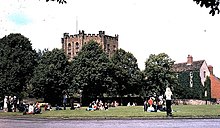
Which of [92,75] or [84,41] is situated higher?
[84,41]

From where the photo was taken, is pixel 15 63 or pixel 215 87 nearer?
pixel 15 63

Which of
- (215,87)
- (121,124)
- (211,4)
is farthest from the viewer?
(215,87)

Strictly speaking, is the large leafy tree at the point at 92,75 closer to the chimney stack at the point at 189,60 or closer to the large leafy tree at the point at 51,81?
the large leafy tree at the point at 51,81

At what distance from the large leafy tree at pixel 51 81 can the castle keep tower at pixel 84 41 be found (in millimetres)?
38335

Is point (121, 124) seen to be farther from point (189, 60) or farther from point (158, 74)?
point (189, 60)

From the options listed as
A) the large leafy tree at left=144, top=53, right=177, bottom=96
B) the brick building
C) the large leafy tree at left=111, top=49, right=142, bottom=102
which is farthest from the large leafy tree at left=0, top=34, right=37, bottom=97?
the brick building

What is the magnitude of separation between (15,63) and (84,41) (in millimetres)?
41108

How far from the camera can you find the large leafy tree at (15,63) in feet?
244

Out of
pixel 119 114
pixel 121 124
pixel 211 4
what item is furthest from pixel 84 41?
pixel 211 4

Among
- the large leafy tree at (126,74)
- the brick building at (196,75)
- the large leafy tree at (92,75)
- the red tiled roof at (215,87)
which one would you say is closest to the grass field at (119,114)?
the large leafy tree at (92,75)

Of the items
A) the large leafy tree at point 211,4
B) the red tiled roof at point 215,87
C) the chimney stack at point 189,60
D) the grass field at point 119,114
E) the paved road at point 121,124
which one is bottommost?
the paved road at point 121,124

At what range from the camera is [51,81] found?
72062mm

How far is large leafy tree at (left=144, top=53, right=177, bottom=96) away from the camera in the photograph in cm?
8620

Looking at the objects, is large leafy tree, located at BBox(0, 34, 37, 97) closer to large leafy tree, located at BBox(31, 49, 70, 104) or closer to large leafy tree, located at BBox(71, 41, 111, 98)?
large leafy tree, located at BBox(31, 49, 70, 104)
